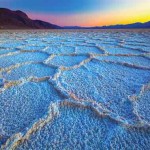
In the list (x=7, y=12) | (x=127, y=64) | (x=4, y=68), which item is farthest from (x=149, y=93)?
(x=7, y=12)

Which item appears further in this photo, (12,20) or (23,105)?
(12,20)

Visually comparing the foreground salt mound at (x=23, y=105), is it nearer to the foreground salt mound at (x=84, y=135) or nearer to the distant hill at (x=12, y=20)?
the foreground salt mound at (x=84, y=135)

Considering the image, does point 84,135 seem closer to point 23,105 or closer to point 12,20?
point 23,105

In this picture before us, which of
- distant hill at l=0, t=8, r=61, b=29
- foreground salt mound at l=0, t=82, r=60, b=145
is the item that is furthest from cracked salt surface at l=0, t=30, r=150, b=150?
distant hill at l=0, t=8, r=61, b=29

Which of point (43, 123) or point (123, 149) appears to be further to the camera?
point (43, 123)

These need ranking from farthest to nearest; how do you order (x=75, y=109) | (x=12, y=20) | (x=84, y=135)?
(x=12, y=20)
(x=75, y=109)
(x=84, y=135)

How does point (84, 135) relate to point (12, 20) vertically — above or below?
above

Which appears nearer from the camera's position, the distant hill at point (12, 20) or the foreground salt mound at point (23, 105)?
the foreground salt mound at point (23, 105)

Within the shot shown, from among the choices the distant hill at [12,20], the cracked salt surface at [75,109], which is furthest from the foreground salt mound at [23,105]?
the distant hill at [12,20]

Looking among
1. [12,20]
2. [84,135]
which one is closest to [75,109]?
[84,135]

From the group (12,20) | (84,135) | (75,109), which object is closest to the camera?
(84,135)

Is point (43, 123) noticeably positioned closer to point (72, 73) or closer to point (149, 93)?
point (149, 93)
